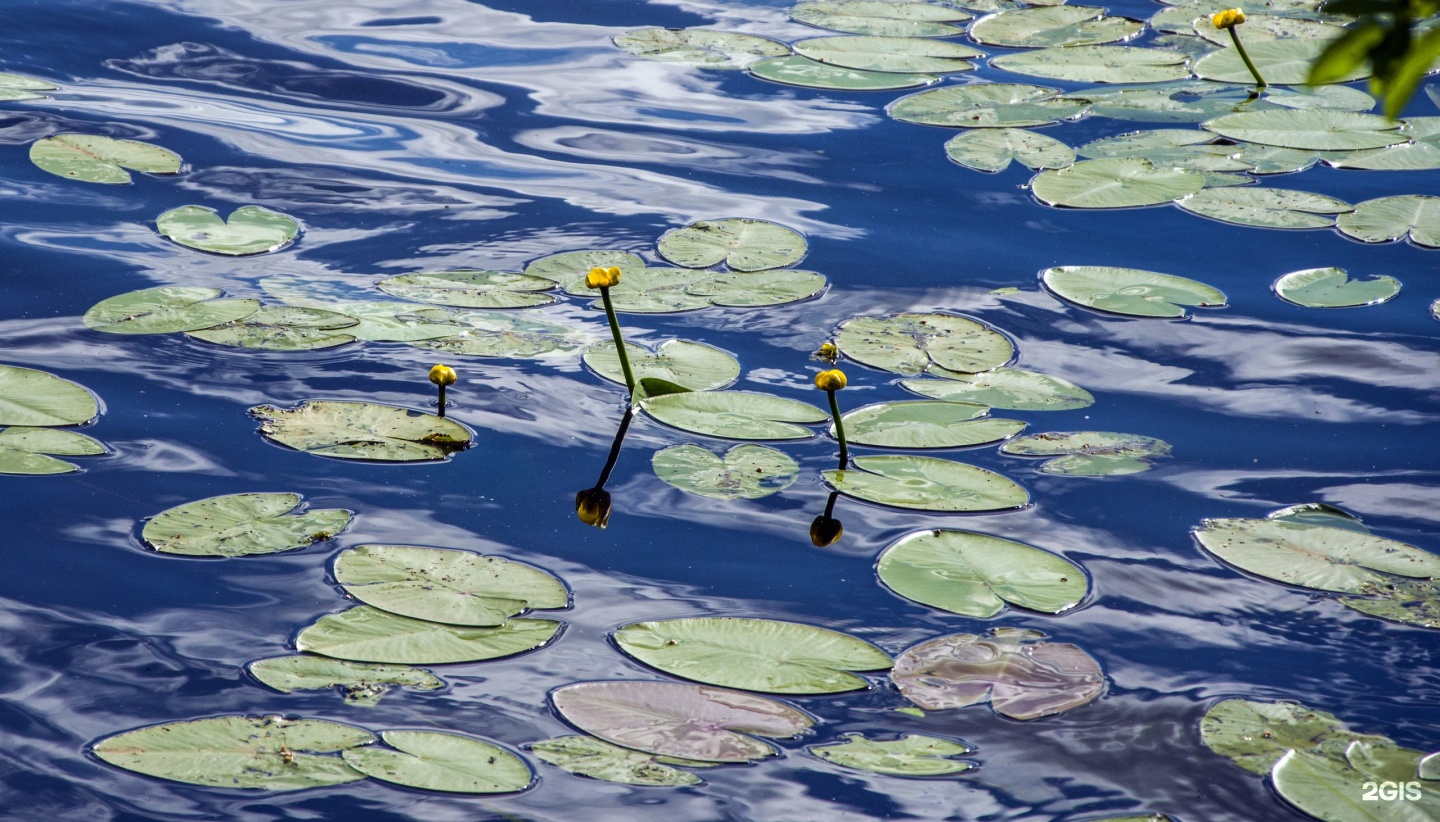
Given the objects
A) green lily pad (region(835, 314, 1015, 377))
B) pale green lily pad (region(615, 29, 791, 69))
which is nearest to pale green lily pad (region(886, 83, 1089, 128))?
pale green lily pad (region(615, 29, 791, 69))

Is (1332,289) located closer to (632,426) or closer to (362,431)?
(632,426)

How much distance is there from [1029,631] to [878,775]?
0.27m

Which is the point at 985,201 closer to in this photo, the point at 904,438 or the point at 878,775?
A: the point at 904,438

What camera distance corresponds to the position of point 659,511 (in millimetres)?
1570

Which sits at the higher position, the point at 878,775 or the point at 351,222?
the point at 351,222

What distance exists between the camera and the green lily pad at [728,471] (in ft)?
5.17

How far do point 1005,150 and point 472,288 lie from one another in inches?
44.4

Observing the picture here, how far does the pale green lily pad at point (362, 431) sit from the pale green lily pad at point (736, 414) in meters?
0.27

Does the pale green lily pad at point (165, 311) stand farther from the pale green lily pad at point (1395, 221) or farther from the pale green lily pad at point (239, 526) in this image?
the pale green lily pad at point (1395, 221)

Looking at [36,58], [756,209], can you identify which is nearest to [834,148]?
[756,209]

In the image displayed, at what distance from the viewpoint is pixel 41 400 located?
1.67 m

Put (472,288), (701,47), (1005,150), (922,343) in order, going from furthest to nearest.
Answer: (701,47) → (1005,150) → (472,288) → (922,343)

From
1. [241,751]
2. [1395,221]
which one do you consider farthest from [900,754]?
[1395,221]

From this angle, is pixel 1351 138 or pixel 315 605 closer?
pixel 315 605
